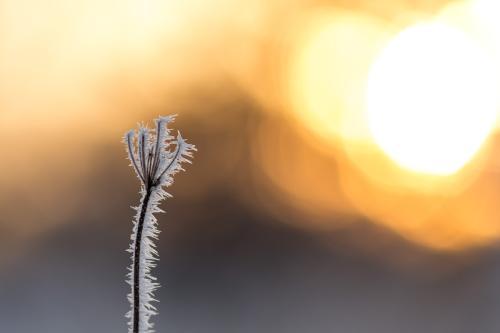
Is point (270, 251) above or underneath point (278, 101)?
underneath

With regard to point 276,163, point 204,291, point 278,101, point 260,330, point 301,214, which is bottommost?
point 260,330

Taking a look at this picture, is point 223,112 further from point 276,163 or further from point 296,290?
point 296,290

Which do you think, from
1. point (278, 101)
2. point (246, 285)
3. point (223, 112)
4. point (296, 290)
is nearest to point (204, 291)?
point (246, 285)

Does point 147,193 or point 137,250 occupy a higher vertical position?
point 147,193

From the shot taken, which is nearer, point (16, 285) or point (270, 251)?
point (16, 285)

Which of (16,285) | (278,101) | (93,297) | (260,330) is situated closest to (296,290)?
(260,330)

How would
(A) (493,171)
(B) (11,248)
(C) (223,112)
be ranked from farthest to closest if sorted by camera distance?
(C) (223,112), (A) (493,171), (B) (11,248)

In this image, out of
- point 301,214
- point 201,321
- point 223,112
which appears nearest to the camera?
point 201,321
